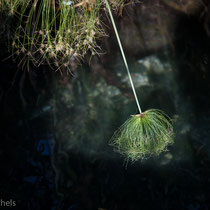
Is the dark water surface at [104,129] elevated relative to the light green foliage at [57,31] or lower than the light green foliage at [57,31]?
lower

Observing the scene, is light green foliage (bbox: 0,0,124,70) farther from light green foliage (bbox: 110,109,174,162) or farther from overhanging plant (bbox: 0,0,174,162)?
light green foliage (bbox: 110,109,174,162)

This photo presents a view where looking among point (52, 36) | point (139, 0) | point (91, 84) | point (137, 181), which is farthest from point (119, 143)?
point (139, 0)

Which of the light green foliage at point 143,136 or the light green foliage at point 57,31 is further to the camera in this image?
the light green foliage at point 57,31

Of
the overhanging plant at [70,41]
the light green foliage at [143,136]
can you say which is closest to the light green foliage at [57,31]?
the overhanging plant at [70,41]

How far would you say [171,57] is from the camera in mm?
1824

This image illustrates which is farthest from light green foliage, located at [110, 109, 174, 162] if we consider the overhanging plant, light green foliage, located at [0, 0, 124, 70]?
light green foliage, located at [0, 0, 124, 70]

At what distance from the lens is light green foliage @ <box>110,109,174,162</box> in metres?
1.53

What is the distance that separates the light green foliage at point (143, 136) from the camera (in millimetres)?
1531

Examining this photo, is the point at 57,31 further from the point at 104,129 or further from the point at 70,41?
the point at 104,129

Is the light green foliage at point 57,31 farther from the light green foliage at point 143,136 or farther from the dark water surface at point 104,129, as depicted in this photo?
the light green foliage at point 143,136

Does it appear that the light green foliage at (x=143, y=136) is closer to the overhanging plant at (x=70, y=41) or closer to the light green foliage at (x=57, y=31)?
the overhanging plant at (x=70, y=41)

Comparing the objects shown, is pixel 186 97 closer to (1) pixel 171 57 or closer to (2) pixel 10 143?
(1) pixel 171 57

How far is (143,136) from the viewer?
154cm

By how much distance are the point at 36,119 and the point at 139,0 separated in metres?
0.95
